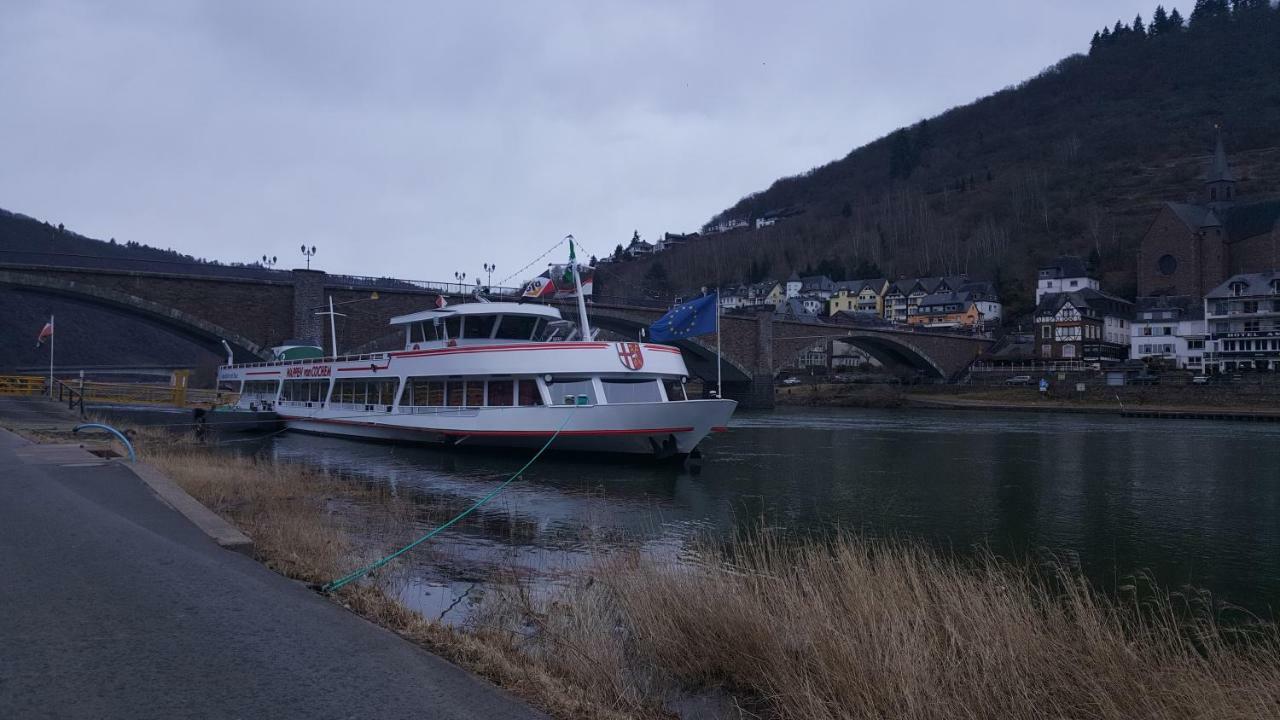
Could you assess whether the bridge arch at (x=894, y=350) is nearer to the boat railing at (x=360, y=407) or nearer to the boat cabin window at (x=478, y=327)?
the boat railing at (x=360, y=407)

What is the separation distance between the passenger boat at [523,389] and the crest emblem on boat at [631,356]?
1.3 inches

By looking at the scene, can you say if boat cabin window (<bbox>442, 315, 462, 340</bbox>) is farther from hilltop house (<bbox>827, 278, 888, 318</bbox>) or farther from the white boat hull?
hilltop house (<bbox>827, 278, 888, 318</bbox>)

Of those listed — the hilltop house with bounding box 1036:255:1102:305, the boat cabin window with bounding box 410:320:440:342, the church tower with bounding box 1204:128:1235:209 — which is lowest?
the boat cabin window with bounding box 410:320:440:342

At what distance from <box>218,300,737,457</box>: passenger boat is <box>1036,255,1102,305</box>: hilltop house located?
3845 inches

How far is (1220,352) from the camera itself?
246 feet

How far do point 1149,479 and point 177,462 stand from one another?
2526cm

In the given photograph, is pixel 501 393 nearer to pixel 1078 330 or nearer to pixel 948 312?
pixel 1078 330

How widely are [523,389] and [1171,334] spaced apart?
77092 mm

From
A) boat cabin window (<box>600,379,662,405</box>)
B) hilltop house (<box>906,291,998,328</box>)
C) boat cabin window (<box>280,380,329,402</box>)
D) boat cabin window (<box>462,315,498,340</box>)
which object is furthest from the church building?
boat cabin window (<box>280,380,329,402</box>)

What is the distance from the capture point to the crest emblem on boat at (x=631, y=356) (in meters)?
25.3

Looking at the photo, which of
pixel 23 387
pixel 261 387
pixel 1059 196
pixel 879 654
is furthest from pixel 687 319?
pixel 1059 196

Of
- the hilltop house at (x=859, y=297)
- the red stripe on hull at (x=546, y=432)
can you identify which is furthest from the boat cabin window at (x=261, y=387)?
the hilltop house at (x=859, y=297)

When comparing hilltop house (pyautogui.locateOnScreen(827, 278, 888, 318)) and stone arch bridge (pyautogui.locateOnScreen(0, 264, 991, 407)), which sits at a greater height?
hilltop house (pyautogui.locateOnScreen(827, 278, 888, 318))

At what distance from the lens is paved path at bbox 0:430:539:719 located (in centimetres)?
456
